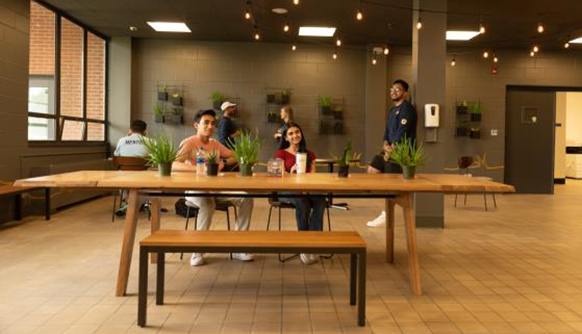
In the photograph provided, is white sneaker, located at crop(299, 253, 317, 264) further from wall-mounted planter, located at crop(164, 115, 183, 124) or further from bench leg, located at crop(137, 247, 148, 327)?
wall-mounted planter, located at crop(164, 115, 183, 124)

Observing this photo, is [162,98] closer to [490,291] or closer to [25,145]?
[25,145]

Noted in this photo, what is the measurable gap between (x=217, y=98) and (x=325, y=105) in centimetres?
212

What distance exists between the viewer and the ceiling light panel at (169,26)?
8.16 metres

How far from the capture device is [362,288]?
259cm

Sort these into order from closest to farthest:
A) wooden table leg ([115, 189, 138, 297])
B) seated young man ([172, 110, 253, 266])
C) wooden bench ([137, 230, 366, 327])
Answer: wooden bench ([137, 230, 366, 327])
wooden table leg ([115, 189, 138, 297])
seated young man ([172, 110, 253, 266])

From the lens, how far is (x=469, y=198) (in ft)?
29.4

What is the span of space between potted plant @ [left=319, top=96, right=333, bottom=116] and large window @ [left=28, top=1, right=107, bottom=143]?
423 centimetres

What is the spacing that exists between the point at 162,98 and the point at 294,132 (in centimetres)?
579

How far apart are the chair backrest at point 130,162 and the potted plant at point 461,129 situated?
6383mm

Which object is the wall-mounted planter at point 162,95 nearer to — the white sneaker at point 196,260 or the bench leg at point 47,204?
A: the bench leg at point 47,204

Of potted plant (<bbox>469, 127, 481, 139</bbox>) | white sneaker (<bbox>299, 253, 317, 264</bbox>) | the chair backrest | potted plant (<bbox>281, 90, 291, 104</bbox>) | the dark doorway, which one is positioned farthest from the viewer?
the dark doorway

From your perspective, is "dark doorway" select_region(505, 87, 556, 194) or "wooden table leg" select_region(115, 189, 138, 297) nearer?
"wooden table leg" select_region(115, 189, 138, 297)

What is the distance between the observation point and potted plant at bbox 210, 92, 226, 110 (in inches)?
360

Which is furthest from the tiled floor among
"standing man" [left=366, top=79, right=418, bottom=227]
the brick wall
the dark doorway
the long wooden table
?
the dark doorway
